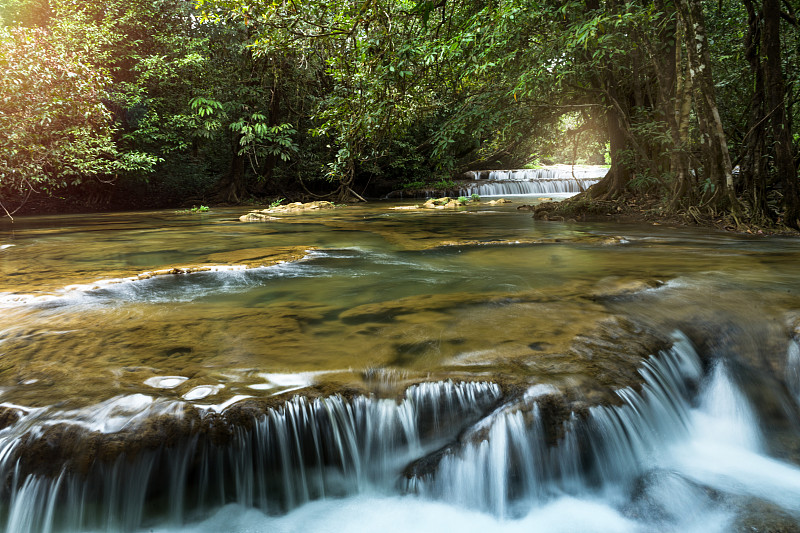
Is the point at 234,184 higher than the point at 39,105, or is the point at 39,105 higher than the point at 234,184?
the point at 39,105

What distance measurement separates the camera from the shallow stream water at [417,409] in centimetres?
215

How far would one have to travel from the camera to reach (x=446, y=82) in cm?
736

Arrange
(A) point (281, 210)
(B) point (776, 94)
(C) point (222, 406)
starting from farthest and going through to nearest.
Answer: (A) point (281, 210) < (B) point (776, 94) < (C) point (222, 406)

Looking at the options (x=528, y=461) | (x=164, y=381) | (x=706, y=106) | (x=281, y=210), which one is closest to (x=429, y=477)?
(x=528, y=461)

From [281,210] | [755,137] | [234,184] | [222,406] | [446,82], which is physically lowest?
[222,406]

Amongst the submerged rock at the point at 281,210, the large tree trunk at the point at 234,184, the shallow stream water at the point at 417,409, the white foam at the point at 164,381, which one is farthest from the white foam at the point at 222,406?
the large tree trunk at the point at 234,184

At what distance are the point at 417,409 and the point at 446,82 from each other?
610cm

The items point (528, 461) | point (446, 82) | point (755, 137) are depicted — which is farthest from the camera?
point (446, 82)

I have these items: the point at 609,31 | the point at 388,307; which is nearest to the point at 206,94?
the point at 609,31

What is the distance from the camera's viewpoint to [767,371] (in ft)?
9.80

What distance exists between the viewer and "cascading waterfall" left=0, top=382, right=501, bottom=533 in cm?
206

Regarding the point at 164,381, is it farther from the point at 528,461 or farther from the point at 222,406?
the point at 528,461

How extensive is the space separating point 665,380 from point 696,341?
59 cm

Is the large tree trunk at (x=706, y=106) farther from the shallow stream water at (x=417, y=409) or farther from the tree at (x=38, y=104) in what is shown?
the tree at (x=38, y=104)
